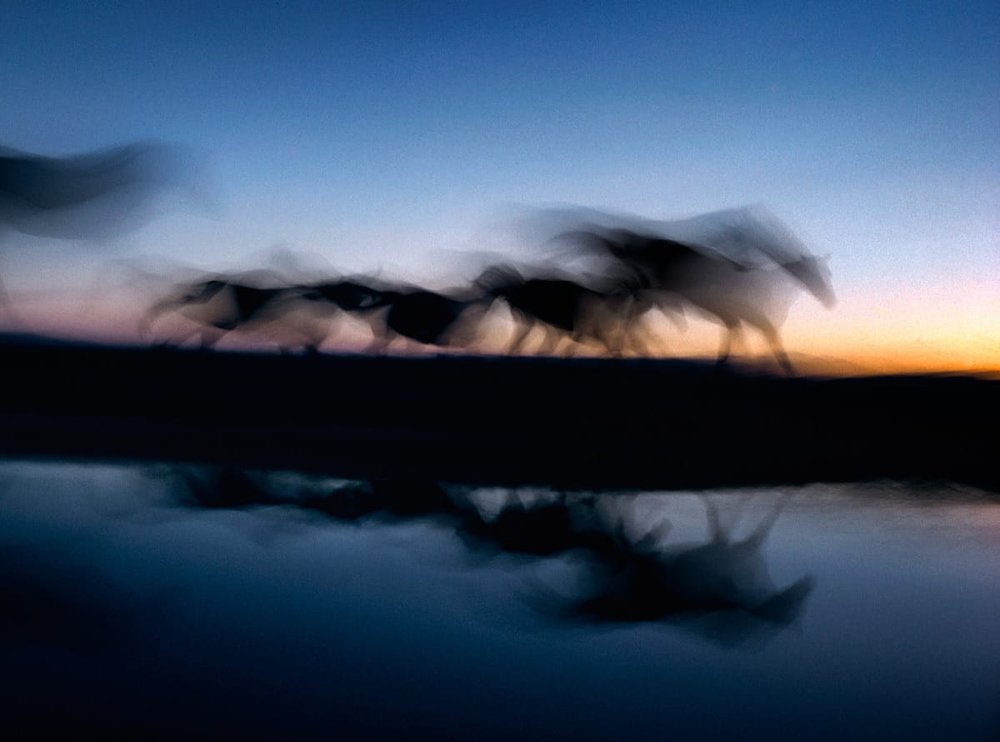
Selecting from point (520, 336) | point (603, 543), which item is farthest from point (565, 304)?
point (603, 543)

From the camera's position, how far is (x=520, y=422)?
1173cm

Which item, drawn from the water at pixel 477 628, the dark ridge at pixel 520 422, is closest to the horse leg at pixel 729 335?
the dark ridge at pixel 520 422

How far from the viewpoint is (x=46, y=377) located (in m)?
15.8

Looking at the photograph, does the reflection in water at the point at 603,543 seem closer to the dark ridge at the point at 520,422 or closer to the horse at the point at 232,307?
the dark ridge at the point at 520,422

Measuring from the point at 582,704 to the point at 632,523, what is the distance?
9.62ft

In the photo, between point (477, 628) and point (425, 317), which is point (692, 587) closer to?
point (477, 628)

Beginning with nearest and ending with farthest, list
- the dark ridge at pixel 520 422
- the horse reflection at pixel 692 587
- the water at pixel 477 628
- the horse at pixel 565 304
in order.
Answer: the water at pixel 477 628
the horse reflection at pixel 692 587
the dark ridge at pixel 520 422
the horse at pixel 565 304

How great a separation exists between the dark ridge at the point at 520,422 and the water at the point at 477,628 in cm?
219

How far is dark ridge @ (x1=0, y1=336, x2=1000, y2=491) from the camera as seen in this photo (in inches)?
327

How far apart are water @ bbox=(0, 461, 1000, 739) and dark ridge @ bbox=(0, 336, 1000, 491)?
2.19 meters

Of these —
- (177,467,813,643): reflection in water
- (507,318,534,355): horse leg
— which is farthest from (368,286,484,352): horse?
(177,467,813,643): reflection in water

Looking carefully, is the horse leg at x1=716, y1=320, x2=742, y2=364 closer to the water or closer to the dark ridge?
the dark ridge

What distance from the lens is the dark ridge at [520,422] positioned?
8305mm

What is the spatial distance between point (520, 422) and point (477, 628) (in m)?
8.23
